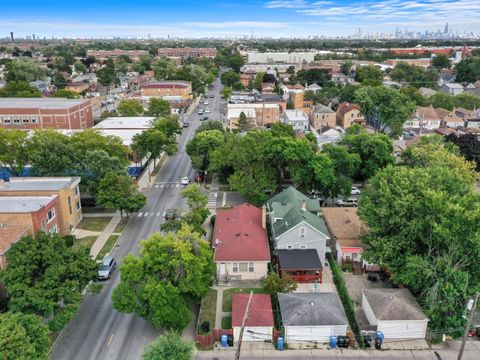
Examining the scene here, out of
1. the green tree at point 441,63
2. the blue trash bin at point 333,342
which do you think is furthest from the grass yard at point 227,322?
the green tree at point 441,63

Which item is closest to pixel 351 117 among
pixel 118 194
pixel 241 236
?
pixel 118 194

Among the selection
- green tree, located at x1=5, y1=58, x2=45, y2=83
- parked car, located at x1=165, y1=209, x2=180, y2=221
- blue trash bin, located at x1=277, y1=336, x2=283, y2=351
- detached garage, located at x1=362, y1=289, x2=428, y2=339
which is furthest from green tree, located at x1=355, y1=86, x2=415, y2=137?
green tree, located at x1=5, y1=58, x2=45, y2=83

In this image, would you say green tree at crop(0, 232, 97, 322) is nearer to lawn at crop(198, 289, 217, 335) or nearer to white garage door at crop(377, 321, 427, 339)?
lawn at crop(198, 289, 217, 335)

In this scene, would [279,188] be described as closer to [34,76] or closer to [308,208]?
[308,208]

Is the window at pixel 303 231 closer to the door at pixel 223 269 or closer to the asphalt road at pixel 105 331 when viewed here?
the door at pixel 223 269

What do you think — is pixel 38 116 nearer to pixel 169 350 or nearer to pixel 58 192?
pixel 58 192

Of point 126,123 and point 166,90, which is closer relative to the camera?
point 126,123
